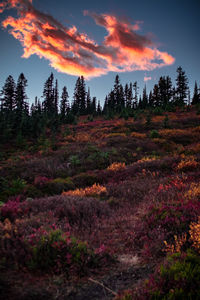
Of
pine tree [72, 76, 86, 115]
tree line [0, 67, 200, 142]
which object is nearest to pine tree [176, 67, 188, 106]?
tree line [0, 67, 200, 142]

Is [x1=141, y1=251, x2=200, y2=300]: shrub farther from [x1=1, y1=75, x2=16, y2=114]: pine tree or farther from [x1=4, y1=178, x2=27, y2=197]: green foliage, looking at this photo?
[x1=1, y1=75, x2=16, y2=114]: pine tree

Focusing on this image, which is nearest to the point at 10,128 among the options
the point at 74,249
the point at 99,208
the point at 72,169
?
the point at 72,169

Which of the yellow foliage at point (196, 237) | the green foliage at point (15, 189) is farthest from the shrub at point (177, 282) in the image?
the green foliage at point (15, 189)

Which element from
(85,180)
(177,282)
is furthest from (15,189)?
(177,282)

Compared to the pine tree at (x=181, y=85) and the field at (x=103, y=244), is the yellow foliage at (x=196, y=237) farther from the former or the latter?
the pine tree at (x=181, y=85)

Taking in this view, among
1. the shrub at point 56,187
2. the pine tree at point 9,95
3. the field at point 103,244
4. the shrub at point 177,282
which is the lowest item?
the shrub at point 56,187

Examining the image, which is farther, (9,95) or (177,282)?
(9,95)

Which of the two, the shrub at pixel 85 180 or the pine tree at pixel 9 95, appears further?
the pine tree at pixel 9 95

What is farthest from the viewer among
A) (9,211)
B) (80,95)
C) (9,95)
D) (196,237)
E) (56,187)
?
(80,95)

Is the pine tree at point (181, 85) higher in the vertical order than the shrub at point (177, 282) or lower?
higher

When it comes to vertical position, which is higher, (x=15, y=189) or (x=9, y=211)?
(x=9, y=211)

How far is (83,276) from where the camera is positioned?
3.39 m

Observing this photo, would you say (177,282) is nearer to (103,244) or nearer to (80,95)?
(103,244)

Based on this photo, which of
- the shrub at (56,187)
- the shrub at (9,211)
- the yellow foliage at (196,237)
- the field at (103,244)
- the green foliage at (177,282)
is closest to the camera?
the green foliage at (177,282)
